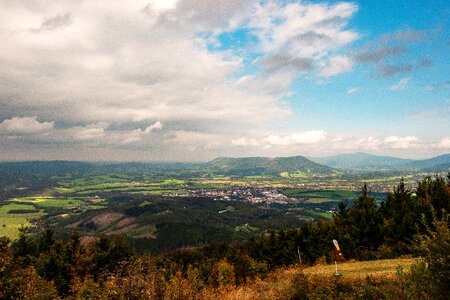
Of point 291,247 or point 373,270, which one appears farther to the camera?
point 291,247

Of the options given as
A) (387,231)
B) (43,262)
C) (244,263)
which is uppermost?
(387,231)

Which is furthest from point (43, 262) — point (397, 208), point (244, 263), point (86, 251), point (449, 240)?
point (397, 208)

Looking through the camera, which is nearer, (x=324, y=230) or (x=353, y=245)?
(x=353, y=245)

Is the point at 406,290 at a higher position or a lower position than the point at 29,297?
higher

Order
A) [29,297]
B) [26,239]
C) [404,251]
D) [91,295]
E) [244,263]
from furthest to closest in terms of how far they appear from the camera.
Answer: [26,239] < [244,263] < [404,251] < [29,297] < [91,295]

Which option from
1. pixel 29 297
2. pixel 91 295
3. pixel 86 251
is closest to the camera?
pixel 91 295

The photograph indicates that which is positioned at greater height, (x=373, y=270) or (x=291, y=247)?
(x=373, y=270)

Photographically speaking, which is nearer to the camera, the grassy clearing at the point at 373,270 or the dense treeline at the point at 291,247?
the grassy clearing at the point at 373,270

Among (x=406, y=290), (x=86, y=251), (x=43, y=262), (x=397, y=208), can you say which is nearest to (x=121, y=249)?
(x=86, y=251)

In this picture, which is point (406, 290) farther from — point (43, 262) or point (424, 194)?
point (43, 262)

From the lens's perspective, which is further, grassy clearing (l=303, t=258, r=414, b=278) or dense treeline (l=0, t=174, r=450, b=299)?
dense treeline (l=0, t=174, r=450, b=299)

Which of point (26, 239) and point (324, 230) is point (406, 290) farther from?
point (26, 239)
